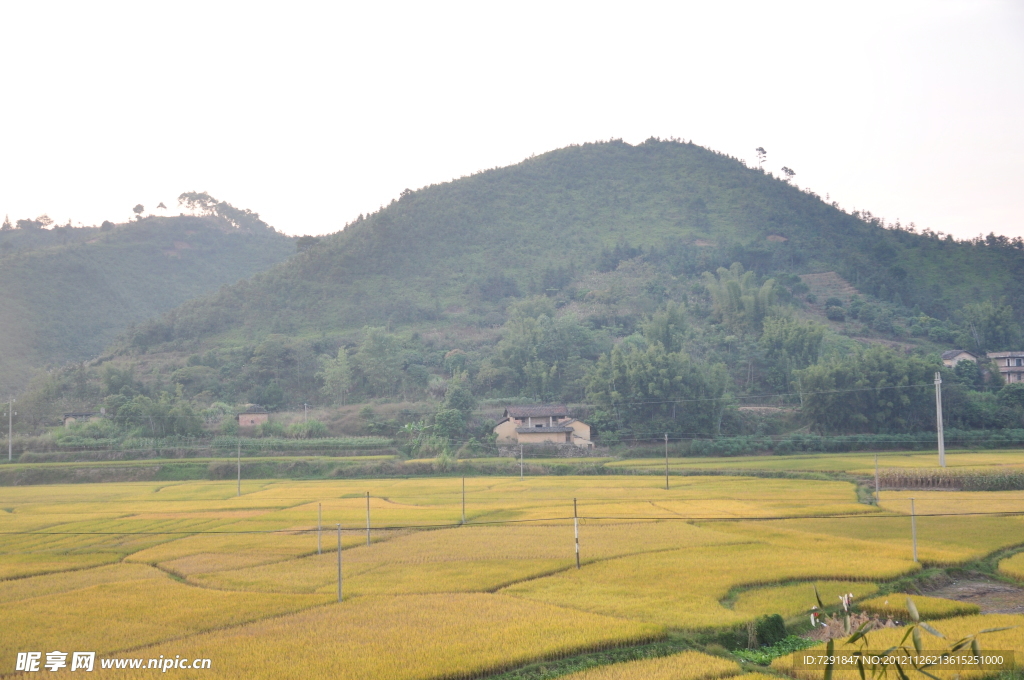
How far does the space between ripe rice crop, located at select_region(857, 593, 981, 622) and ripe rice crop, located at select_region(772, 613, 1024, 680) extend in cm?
41

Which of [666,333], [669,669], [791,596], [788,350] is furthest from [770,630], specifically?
[788,350]

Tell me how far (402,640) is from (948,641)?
28.8 ft

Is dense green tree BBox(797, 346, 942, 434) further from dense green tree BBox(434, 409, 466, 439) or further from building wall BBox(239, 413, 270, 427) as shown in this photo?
building wall BBox(239, 413, 270, 427)

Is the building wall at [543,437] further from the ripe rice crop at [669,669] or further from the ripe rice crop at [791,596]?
the ripe rice crop at [669,669]

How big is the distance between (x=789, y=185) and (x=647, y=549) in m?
131

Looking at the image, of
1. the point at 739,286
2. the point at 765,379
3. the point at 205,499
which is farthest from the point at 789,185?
the point at 205,499

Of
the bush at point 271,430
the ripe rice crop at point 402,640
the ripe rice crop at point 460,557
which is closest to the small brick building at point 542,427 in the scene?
the bush at point 271,430

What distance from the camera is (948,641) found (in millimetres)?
11984

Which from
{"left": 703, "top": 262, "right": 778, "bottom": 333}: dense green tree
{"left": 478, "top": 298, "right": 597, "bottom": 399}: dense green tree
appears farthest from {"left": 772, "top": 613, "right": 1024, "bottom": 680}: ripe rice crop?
{"left": 703, "top": 262, "right": 778, "bottom": 333}: dense green tree

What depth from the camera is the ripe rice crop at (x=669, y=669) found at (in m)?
11.7

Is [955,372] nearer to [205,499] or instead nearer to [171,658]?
[205,499]

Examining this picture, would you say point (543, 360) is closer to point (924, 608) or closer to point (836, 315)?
point (836, 315)

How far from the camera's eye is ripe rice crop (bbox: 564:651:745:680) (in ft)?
38.5

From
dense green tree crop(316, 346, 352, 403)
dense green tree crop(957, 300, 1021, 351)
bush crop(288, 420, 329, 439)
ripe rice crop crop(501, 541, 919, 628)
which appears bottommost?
ripe rice crop crop(501, 541, 919, 628)
